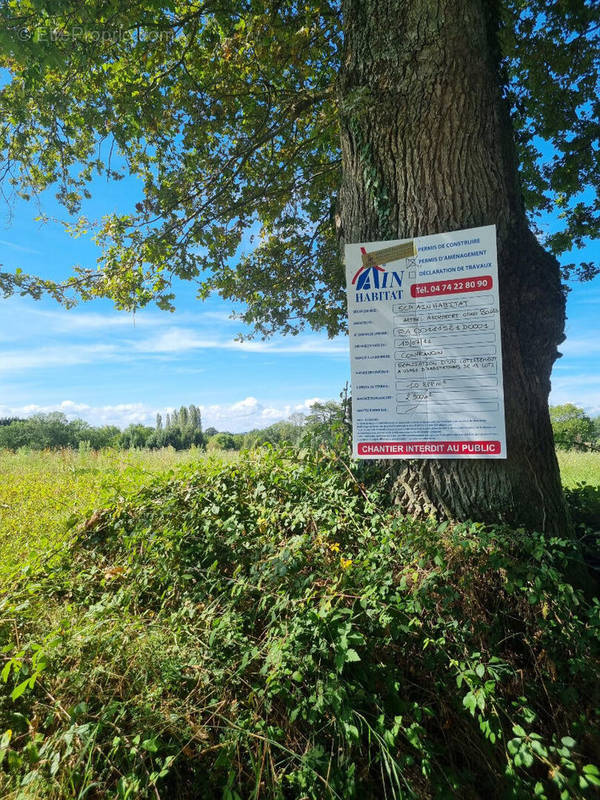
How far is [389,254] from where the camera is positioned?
3.29 meters

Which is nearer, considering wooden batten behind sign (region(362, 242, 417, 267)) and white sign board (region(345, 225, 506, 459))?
white sign board (region(345, 225, 506, 459))

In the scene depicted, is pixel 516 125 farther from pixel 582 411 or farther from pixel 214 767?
pixel 582 411

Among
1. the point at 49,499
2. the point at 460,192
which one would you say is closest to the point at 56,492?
the point at 49,499

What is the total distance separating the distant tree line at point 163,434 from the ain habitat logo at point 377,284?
101 cm

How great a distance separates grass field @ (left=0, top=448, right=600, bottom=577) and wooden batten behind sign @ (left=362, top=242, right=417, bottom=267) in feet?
8.44

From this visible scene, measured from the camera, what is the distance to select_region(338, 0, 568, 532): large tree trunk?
9.93ft

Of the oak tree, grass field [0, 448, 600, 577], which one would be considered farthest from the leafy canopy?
grass field [0, 448, 600, 577]

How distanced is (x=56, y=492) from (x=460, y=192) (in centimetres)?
662

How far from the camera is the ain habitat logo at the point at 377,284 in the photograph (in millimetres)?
3271

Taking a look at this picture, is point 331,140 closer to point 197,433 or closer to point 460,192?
point 460,192

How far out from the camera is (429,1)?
332 cm

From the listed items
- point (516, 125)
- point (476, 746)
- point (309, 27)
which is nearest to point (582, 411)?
point (516, 125)

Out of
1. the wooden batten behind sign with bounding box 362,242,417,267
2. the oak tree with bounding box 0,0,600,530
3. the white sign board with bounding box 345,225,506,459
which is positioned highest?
the oak tree with bounding box 0,0,600,530

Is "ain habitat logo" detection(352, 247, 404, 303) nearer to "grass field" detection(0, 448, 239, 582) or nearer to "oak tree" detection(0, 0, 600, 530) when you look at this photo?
"oak tree" detection(0, 0, 600, 530)
